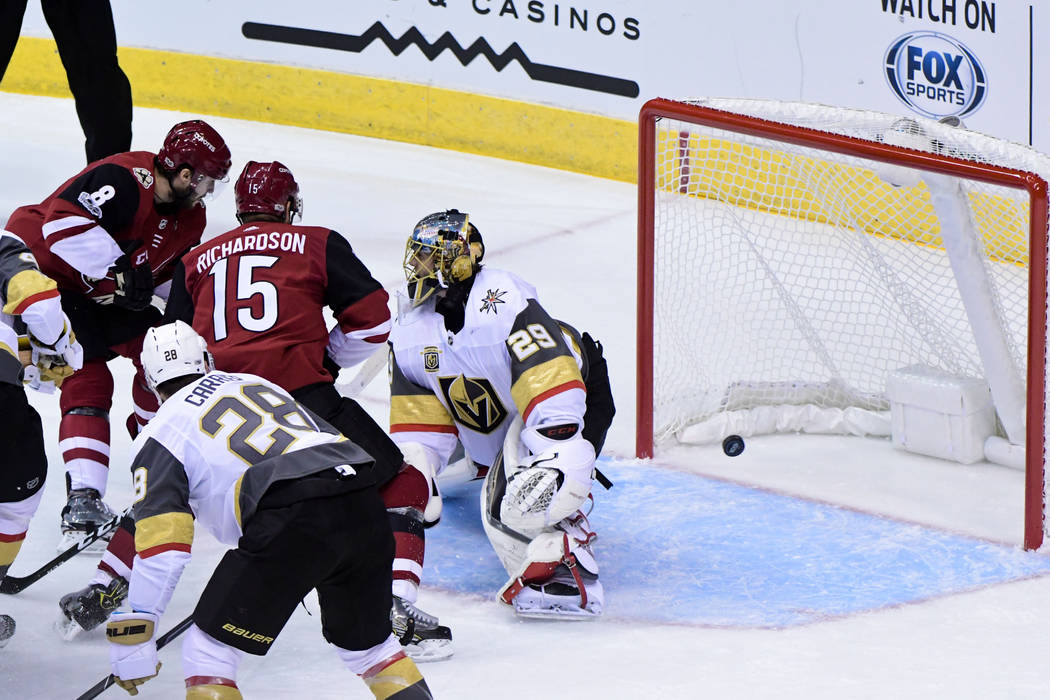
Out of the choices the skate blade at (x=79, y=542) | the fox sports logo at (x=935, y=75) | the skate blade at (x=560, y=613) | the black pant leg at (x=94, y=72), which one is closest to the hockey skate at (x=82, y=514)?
the skate blade at (x=79, y=542)

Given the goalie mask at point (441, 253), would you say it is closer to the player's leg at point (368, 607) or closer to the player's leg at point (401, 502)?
the player's leg at point (401, 502)

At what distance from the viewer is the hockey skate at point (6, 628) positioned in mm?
3400

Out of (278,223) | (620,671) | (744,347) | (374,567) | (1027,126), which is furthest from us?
(1027,126)

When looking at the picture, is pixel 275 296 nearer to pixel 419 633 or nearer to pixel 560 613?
pixel 419 633

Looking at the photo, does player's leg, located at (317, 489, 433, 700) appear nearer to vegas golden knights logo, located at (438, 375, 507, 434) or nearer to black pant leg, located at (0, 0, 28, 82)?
vegas golden knights logo, located at (438, 375, 507, 434)

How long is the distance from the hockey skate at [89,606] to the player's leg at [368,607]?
0.86 m

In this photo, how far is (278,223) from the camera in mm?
3598

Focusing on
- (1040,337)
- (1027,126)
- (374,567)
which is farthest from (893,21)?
(374,567)

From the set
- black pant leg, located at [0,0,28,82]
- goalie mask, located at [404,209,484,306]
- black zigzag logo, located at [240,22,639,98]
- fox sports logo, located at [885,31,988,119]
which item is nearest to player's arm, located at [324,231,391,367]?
goalie mask, located at [404,209,484,306]

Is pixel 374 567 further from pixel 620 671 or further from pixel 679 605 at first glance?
pixel 679 605

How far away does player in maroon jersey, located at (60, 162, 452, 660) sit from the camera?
11.4ft

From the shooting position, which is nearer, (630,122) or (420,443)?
(420,443)

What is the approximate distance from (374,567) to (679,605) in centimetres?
114

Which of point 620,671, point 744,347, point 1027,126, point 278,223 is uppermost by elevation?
point 1027,126
